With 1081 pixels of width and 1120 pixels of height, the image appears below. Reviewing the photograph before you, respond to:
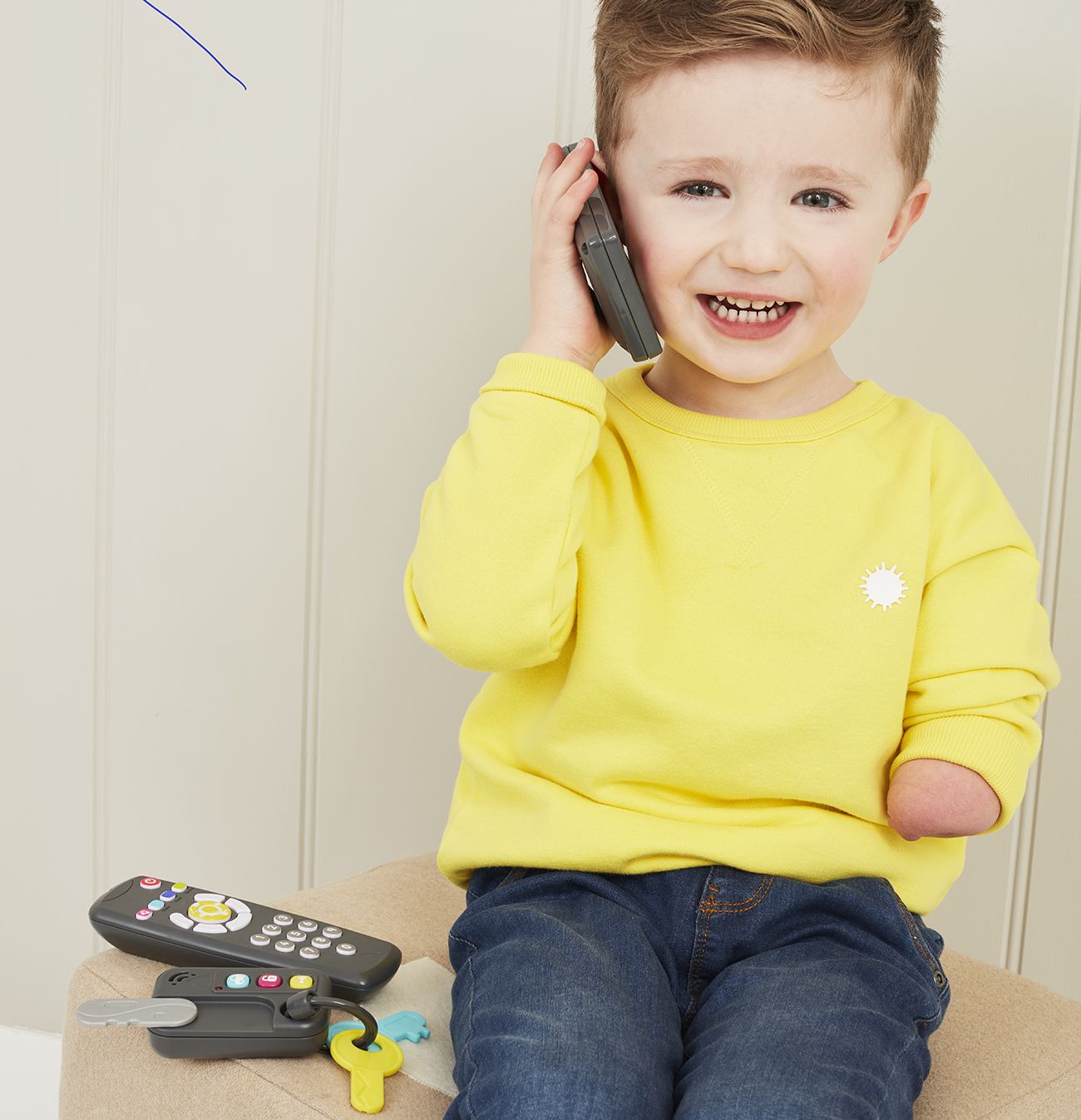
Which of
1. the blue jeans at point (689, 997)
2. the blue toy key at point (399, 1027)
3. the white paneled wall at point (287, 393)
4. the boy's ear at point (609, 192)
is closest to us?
the blue jeans at point (689, 997)

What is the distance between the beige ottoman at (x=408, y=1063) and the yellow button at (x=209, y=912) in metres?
0.03

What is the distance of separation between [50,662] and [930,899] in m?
0.92

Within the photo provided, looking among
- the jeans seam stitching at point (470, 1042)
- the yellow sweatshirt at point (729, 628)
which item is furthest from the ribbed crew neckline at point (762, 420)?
the jeans seam stitching at point (470, 1042)

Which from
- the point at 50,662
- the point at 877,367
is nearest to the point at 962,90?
the point at 877,367

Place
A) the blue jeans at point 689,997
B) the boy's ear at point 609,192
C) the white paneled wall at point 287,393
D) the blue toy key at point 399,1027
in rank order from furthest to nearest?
1. the white paneled wall at point 287,393
2. the boy's ear at point 609,192
3. the blue toy key at point 399,1027
4. the blue jeans at point 689,997

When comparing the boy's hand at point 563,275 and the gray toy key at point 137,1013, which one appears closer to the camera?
the gray toy key at point 137,1013

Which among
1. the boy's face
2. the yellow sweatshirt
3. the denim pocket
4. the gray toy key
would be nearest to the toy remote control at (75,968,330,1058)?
the gray toy key

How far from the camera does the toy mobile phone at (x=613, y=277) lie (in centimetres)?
77

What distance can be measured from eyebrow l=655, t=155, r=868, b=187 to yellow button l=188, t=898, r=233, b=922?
520 mm

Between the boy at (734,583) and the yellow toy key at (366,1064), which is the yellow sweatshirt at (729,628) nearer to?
the boy at (734,583)

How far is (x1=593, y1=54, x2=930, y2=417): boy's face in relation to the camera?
714mm

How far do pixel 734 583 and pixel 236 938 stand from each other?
37cm

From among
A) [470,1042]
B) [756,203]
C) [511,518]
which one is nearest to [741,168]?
[756,203]

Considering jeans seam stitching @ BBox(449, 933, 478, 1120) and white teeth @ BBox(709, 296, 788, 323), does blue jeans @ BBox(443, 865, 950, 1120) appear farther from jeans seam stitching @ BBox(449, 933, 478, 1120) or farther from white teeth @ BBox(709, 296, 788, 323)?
white teeth @ BBox(709, 296, 788, 323)
